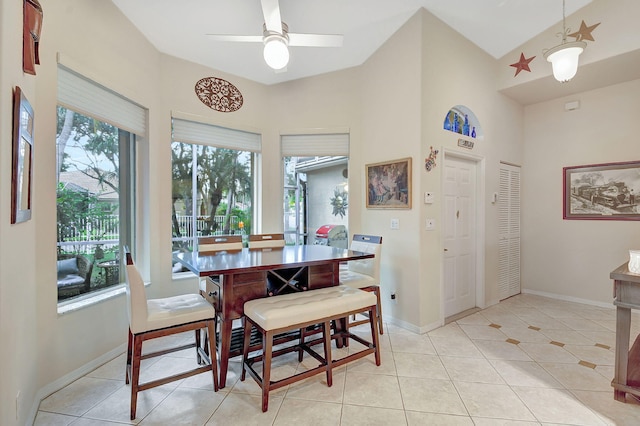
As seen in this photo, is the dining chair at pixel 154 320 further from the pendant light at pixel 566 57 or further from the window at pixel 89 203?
the pendant light at pixel 566 57

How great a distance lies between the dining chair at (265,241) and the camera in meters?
3.37

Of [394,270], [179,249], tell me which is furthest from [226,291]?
[394,270]

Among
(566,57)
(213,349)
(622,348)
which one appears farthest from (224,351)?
(566,57)

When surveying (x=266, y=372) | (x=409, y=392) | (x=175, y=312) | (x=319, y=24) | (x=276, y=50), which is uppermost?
(x=319, y=24)

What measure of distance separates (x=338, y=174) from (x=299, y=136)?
125cm

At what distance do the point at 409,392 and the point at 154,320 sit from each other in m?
1.84

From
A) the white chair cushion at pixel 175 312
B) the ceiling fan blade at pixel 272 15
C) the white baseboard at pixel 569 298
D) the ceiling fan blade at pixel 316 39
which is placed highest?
the ceiling fan blade at pixel 316 39

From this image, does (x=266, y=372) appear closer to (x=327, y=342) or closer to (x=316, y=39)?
(x=327, y=342)

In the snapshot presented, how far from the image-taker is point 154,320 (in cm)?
191

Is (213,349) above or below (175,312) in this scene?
below

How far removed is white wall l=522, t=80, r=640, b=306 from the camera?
3.84m

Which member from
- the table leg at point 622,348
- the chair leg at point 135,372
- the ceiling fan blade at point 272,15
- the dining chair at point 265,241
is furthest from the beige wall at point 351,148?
the table leg at point 622,348

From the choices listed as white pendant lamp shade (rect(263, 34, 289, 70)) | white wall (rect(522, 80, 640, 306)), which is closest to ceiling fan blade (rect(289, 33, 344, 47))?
white pendant lamp shade (rect(263, 34, 289, 70))

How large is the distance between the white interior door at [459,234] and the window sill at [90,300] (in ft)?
11.5
